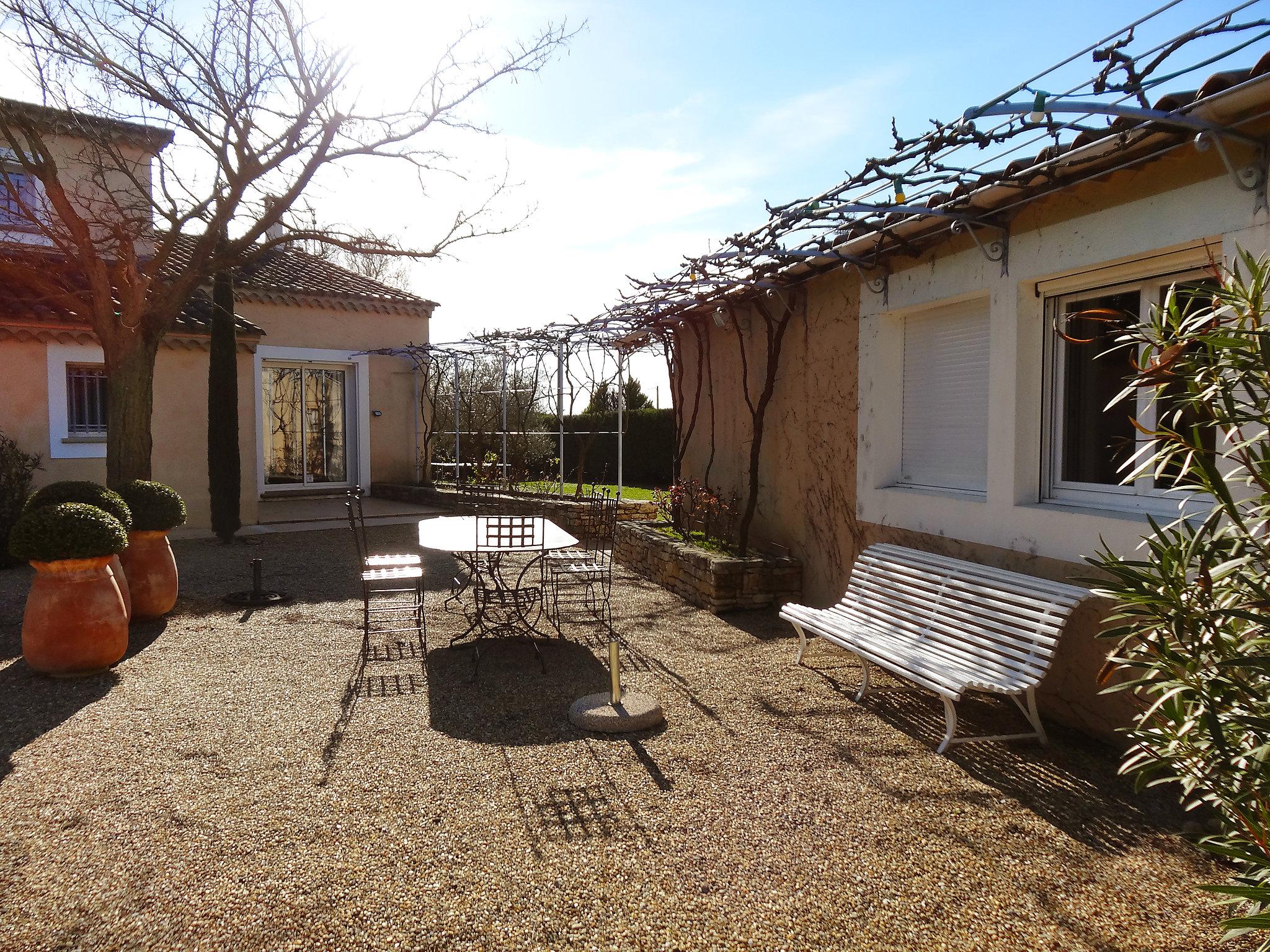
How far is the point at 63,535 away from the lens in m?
4.89

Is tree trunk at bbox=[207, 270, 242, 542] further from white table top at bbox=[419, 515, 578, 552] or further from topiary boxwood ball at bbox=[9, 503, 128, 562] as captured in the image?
topiary boxwood ball at bbox=[9, 503, 128, 562]

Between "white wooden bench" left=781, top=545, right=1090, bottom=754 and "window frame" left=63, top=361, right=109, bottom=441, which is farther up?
"window frame" left=63, top=361, right=109, bottom=441

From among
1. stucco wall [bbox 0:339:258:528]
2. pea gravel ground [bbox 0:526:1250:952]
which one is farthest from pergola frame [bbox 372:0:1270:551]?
stucco wall [bbox 0:339:258:528]

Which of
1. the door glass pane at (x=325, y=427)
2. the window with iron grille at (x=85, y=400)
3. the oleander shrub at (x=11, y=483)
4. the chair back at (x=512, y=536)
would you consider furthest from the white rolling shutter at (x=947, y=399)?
the door glass pane at (x=325, y=427)

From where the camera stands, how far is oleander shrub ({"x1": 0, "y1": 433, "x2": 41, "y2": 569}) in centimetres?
889

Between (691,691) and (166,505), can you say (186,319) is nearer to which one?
(166,505)

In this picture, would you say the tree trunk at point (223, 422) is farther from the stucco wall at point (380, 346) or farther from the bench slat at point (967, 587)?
the bench slat at point (967, 587)

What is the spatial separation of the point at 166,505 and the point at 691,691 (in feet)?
14.8

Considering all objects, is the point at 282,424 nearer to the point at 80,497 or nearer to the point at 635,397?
the point at 635,397

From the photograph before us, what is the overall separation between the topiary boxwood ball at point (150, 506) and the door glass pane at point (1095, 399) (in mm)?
6396

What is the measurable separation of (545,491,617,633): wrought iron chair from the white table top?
0.32m

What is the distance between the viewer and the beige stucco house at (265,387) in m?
9.95

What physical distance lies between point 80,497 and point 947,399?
6024 mm

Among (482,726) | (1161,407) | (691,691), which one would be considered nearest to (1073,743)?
(1161,407)
